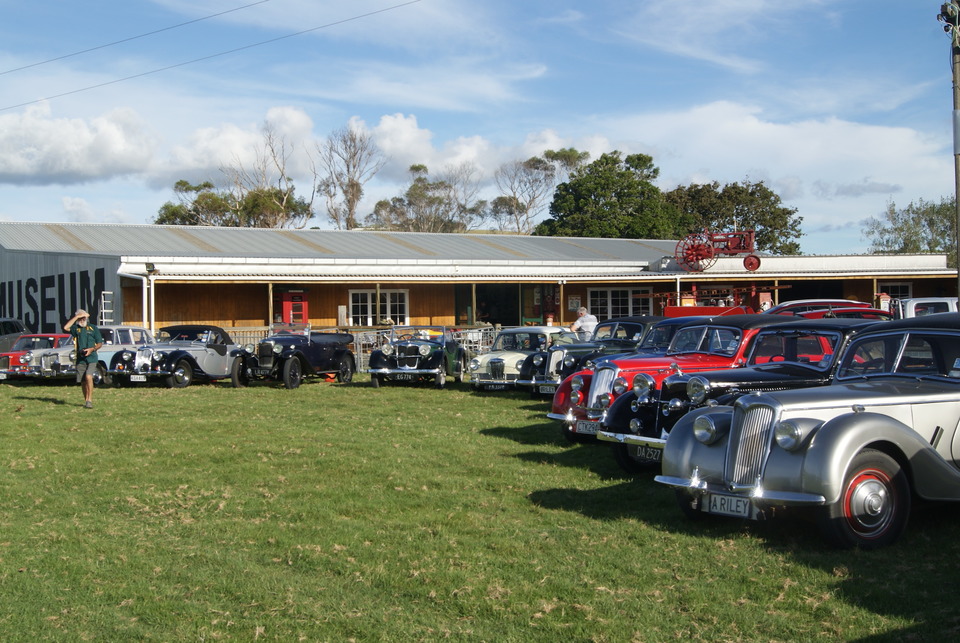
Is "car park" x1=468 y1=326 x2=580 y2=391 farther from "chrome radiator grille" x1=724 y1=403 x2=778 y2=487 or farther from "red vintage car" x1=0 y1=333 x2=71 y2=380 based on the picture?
"chrome radiator grille" x1=724 y1=403 x2=778 y2=487

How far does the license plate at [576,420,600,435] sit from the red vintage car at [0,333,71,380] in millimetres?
14459

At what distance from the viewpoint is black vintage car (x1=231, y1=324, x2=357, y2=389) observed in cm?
1945

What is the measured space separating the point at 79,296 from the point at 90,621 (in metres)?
25.7

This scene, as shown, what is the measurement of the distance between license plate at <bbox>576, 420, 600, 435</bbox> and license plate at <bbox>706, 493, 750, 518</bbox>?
3.45m

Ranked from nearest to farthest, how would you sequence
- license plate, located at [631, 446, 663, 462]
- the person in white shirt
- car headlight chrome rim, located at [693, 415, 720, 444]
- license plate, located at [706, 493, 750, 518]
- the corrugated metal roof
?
license plate, located at [706, 493, 750, 518]
car headlight chrome rim, located at [693, 415, 720, 444]
license plate, located at [631, 446, 663, 462]
the person in white shirt
the corrugated metal roof

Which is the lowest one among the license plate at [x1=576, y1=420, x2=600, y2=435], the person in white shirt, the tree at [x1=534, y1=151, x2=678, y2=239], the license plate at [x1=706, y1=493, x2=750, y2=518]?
the license plate at [x1=706, y1=493, x2=750, y2=518]

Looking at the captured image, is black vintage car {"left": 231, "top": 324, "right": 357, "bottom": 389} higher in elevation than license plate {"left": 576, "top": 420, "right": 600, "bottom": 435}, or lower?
higher

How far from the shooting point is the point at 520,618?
15.9 ft

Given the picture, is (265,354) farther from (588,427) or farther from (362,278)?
(588,427)

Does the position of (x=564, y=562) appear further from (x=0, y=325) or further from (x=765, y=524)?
(x=0, y=325)

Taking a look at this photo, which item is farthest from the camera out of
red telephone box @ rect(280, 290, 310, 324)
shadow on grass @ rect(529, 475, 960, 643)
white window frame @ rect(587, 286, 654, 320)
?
white window frame @ rect(587, 286, 654, 320)

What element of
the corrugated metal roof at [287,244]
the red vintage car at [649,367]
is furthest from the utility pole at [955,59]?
the corrugated metal roof at [287,244]

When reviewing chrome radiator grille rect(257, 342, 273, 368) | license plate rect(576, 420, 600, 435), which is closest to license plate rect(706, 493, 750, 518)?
license plate rect(576, 420, 600, 435)

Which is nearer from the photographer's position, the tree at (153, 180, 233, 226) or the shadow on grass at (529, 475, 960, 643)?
the shadow on grass at (529, 475, 960, 643)
